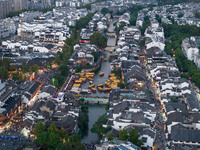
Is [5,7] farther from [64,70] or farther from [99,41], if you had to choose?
[64,70]

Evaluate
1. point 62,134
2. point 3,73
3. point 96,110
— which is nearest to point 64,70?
point 3,73

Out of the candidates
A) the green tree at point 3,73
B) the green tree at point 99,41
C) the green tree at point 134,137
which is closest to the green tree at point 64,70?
the green tree at point 3,73

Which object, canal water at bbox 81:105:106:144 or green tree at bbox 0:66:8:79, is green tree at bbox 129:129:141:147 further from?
green tree at bbox 0:66:8:79

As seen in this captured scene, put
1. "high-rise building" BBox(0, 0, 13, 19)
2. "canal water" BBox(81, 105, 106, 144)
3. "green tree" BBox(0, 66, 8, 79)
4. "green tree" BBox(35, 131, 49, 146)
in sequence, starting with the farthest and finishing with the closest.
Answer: "high-rise building" BBox(0, 0, 13, 19) → "green tree" BBox(0, 66, 8, 79) → "canal water" BBox(81, 105, 106, 144) → "green tree" BBox(35, 131, 49, 146)

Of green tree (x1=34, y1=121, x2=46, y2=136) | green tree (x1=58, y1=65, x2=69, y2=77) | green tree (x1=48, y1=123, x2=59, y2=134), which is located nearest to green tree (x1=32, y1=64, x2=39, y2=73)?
green tree (x1=58, y1=65, x2=69, y2=77)

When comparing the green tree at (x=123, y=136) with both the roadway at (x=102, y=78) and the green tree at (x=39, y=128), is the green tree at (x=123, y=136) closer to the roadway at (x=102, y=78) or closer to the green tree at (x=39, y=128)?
the green tree at (x=39, y=128)

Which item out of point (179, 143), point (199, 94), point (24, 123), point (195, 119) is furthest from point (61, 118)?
point (199, 94)

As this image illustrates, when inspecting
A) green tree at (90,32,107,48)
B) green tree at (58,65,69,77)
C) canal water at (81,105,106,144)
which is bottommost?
canal water at (81,105,106,144)

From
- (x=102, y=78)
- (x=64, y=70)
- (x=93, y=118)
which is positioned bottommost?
(x=93, y=118)

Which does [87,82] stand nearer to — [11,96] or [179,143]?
[11,96]
